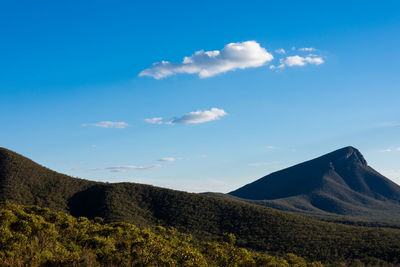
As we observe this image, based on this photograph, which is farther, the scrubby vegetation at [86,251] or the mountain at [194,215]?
the mountain at [194,215]

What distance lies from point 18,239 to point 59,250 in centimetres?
424

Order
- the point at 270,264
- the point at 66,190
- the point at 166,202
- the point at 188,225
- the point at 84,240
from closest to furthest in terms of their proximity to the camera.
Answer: the point at 270,264 < the point at 84,240 < the point at 188,225 < the point at 66,190 < the point at 166,202

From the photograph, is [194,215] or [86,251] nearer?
[86,251]

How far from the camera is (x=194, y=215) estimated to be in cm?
11712

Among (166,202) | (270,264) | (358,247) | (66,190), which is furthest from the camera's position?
(166,202)

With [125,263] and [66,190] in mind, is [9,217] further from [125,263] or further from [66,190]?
[66,190]

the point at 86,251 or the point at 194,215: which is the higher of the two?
the point at 86,251

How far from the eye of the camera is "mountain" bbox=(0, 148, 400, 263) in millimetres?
85350

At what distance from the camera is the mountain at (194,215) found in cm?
8535

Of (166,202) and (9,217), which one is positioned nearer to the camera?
(9,217)

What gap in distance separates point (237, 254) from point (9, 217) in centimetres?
2792

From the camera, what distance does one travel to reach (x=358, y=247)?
82.9m

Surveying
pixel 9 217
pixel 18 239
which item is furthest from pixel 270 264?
pixel 9 217

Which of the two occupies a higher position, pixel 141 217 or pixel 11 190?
pixel 11 190
